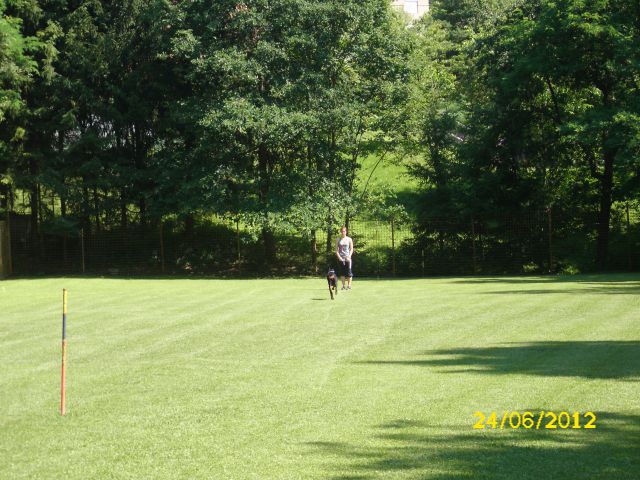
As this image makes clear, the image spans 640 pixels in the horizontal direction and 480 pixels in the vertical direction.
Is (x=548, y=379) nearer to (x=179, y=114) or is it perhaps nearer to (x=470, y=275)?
(x=470, y=275)

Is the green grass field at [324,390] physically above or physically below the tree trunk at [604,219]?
below

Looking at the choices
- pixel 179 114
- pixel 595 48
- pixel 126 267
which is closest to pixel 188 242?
pixel 126 267

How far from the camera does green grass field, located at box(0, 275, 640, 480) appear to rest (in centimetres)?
685

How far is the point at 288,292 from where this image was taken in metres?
24.0

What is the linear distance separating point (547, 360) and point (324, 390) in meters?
3.42

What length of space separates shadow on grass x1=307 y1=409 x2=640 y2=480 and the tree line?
82.5ft

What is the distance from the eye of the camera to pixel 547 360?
11016 mm

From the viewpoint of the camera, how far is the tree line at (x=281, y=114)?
32656mm

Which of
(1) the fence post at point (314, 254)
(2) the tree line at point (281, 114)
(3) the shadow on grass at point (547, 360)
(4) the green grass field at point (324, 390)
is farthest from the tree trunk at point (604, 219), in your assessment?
(3) the shadow on grass at point (547, 360)

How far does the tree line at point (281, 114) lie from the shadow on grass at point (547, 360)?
20.6 meters

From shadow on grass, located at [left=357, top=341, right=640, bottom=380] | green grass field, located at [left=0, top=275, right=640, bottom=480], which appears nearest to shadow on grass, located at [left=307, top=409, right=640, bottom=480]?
green grass field, located at [left=0, top=275, right=640, bottom=480]

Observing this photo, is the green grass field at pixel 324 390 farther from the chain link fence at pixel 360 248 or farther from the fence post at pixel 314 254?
the fence post at pixel 314 254

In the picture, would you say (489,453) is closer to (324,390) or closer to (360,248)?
(324,390)

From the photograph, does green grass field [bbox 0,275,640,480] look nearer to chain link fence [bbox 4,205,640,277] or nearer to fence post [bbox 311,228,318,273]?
chain link fence [bbox 4,205,640,277]
